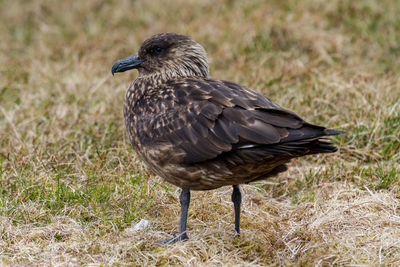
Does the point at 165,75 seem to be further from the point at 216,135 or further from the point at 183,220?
the point at 183,220

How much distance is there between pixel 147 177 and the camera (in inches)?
188

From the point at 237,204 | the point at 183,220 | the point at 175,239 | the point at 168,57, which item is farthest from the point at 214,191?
the point at 168,57

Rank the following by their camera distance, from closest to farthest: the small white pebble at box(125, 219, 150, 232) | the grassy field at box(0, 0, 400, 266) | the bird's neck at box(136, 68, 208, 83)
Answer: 1. the grassy field at box(0, 0, 400, 266)
2. the small white pebble at box(125, 219, 150, 232)
3. the bird's neck at box(136, 68, 208, 83)

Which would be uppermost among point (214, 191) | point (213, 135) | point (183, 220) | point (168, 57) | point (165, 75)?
point (168, 57)

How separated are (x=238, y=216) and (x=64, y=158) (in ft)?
5.92

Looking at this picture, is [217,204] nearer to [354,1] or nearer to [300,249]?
[300,249]

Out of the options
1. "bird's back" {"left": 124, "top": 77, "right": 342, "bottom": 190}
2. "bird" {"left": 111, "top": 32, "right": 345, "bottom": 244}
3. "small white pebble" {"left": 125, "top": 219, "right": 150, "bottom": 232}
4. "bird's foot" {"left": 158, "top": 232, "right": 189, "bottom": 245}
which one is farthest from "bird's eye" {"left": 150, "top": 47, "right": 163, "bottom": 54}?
"bird's foot" {"left": 158, "top": 232, "right": 189, "bottom": 245}

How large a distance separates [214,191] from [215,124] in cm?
115

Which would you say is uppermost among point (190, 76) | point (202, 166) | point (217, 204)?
point (190, 76)

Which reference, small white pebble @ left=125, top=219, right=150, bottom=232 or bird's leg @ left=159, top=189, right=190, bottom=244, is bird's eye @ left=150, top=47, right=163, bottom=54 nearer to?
bird's leg @ left=159, top=189, right=190, bottom=244

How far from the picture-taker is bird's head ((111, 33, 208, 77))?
4414mm

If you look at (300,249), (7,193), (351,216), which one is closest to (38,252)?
(7,193)

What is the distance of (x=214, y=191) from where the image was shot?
15.3 feet

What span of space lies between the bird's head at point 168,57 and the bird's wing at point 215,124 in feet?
A: 1.58
